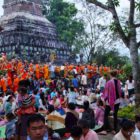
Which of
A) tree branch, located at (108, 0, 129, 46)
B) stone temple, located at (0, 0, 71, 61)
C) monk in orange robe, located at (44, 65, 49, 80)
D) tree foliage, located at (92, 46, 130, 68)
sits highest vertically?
stone temple, located at (0, 0, 71, 61)

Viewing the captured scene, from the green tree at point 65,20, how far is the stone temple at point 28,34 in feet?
4.67

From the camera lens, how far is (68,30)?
46.3m

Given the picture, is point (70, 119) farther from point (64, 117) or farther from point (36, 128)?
point (36, 128)

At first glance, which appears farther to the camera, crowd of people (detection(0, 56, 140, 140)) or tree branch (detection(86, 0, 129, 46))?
tree branch (detection(86, 0, 129, 46))

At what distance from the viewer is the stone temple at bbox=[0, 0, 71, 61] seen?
3881 centimetres

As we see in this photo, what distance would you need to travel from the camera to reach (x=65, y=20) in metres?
48.0

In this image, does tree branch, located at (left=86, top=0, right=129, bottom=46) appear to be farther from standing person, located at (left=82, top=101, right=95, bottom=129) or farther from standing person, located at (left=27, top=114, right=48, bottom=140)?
standing person, located at (left=27, top=114, right=48, bottom=140)

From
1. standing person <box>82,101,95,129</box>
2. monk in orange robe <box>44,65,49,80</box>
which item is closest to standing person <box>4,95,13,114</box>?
standing person <box>82,101,95,129</box>

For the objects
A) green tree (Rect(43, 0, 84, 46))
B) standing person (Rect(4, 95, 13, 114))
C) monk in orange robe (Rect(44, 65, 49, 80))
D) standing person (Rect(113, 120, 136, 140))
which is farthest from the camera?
green tree (Rect(43, 0, 84, 46))

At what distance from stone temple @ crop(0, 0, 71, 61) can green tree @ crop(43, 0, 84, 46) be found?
1.42 m

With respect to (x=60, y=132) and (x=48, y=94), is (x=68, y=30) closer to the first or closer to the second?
(x=48, y=94)

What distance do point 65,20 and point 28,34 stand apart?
8723mm

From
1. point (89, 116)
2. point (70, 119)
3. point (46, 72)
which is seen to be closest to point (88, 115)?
point (89, 116)

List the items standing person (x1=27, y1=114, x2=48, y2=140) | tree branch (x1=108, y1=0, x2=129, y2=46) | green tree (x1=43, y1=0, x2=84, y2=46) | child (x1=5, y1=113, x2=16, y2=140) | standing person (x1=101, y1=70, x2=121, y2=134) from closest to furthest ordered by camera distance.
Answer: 1. standing person (x1=27, y1=114, x2=48, y2=140)
2. child (x1=5, y1=113, x2=16, y2=140)
3. standing person (x1=101, y1=70, x2=121, y2=134)
4. tree branch (x1=108, y1=0, x2=129, y2=46)
5. green tree (x1=43, y1=0, x2=84, y2=46)
